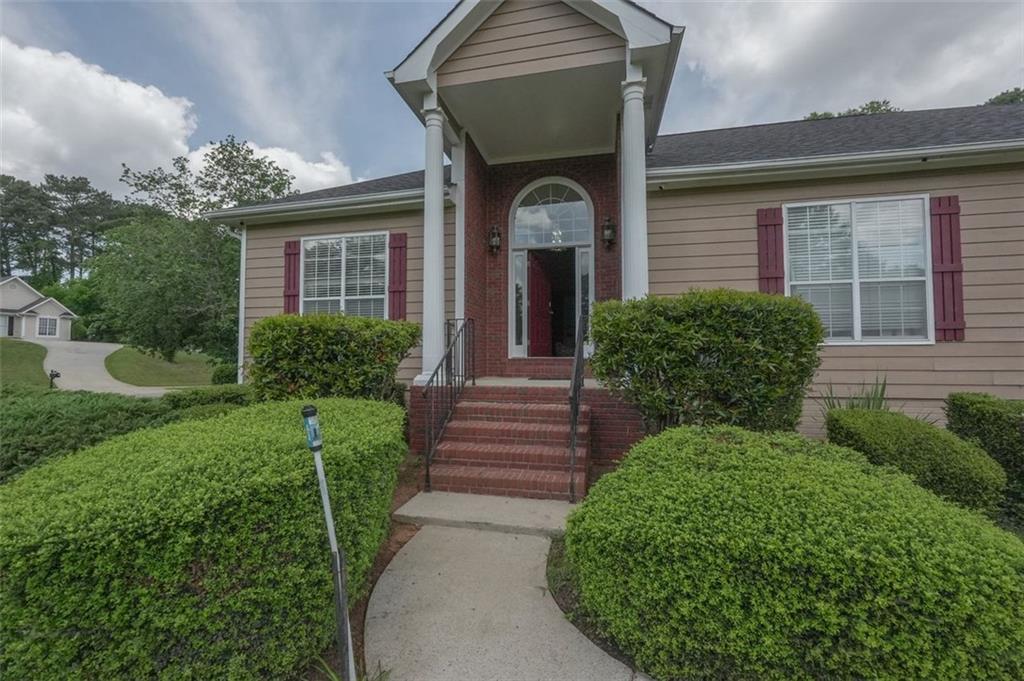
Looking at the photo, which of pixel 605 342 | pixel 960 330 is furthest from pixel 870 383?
pixel 605 342

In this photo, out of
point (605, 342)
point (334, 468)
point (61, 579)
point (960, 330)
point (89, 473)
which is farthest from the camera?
point (960, 330)

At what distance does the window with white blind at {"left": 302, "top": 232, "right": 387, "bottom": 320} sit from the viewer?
681 cm

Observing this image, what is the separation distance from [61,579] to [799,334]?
460 centimetres

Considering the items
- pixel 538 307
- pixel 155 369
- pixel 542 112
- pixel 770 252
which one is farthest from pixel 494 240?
pixel 155 369

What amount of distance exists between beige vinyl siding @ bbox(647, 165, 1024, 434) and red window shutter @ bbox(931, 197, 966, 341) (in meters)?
0.09

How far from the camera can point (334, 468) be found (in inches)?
76.9

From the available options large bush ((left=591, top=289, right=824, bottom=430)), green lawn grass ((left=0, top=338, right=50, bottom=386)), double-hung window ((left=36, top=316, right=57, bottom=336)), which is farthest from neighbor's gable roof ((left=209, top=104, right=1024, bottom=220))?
double-hung window ((left=36, top=316, right=57, bottom=336))

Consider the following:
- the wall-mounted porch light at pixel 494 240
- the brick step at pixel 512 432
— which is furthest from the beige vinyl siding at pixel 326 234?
the brick step at pixel 512 432

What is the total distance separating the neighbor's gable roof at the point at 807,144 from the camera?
5141mm

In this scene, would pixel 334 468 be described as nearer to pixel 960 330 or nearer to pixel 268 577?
pixel 268 577

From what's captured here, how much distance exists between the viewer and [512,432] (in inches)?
175

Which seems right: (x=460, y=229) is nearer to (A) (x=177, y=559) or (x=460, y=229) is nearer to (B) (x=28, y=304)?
(A) (x=177, y=559)

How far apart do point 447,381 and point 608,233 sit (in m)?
3.45

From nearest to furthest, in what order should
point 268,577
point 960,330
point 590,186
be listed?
point 268,577 → point 960,330 → point 590,186
